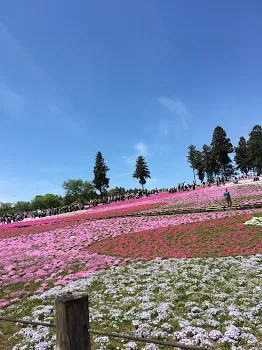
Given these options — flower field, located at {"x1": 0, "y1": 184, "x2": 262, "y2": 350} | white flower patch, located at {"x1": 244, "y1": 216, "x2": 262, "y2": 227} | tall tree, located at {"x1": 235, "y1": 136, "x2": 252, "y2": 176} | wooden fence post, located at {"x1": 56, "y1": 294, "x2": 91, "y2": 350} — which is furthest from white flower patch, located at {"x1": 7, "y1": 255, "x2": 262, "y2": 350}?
tall tree, located at {"x1": 235, "y1": 136, "x2": 252, "y2": 176}

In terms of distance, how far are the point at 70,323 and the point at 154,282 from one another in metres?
8.68

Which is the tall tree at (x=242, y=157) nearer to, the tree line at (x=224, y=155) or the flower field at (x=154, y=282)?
the tree line at (x=224, y=155)

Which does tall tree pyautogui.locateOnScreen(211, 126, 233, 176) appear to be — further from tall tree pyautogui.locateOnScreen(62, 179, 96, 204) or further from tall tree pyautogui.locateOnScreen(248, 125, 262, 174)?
tall tree pyautogui.locateOnScreen(62, 179, 96, 204)

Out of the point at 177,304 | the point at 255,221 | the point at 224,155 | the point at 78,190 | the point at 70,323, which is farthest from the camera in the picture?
the point at 78,190

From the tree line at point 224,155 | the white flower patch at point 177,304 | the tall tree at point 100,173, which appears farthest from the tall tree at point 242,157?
the white flower patch at point 177,304

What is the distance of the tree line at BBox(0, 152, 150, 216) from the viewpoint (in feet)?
334

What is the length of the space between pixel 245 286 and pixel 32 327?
7583 mm

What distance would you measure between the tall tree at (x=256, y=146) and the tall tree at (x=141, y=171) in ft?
126

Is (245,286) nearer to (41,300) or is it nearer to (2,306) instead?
(41,300)

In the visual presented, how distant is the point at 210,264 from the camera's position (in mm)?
13195

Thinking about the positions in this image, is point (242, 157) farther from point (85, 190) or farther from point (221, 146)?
point (85, 190)

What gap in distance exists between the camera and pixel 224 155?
297 ft

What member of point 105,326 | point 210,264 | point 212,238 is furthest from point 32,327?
point 212,238

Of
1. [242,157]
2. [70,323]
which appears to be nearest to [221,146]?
[242,157]
